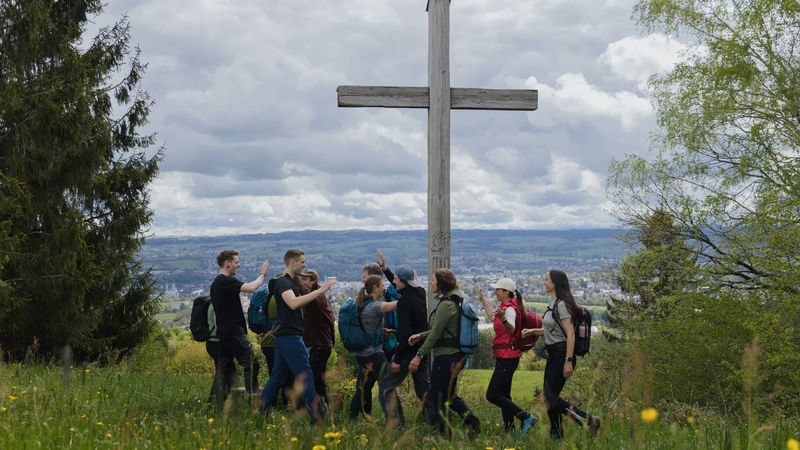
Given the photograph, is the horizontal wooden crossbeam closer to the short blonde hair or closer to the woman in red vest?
the short blonde hair

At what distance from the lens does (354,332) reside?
6121mm

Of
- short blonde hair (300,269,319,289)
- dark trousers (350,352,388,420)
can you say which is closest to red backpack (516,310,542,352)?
dark trousers (350,352,388,420)

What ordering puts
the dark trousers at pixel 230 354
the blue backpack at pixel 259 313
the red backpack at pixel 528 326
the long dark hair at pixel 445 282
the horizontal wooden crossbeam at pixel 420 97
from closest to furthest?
the long dark hair at pixel 445 282
the red backpack at pixel 528 326
the dark trousers at pixel 230 354
the blue backpack at pixel 259 313
the horizontal wooden crossbeam at pixel 420 97

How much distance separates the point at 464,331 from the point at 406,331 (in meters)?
0.74

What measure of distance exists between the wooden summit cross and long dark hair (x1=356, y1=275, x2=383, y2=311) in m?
0.83

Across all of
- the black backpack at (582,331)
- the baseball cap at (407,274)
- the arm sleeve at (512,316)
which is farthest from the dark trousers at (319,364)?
the black backpack at (582,331)

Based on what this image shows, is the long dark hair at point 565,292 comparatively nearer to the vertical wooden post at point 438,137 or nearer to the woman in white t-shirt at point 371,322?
the vertical wooden post at point 438,137

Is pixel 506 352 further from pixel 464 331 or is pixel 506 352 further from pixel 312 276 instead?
pixel 312 276

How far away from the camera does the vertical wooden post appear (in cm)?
679

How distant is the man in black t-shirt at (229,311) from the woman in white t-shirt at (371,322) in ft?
3.86

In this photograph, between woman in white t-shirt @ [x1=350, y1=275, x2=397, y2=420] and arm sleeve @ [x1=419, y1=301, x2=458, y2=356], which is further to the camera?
woman in white t-shirt @ [x1=350, y1=275, x2=397, y2=420]

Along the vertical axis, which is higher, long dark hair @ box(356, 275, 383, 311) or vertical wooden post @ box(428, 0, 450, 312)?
vertical wooden post @ box(428, 0, 450, 312)

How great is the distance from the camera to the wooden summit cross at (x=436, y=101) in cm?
685

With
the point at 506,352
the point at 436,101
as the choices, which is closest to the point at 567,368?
the point at 506,352
